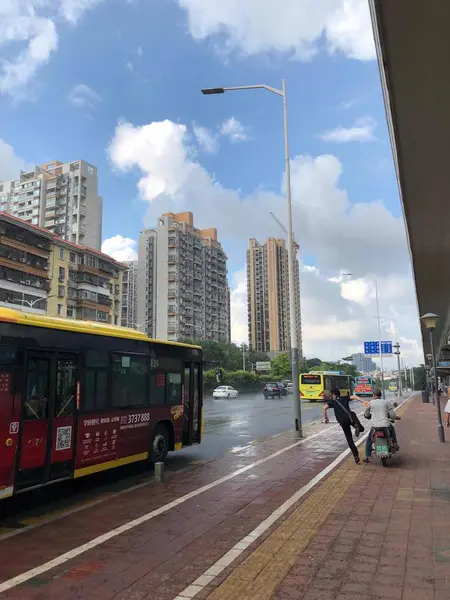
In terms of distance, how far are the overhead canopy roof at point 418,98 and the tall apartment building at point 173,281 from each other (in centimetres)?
9874

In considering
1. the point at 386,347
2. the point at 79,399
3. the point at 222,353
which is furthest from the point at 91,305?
the point at 79,399

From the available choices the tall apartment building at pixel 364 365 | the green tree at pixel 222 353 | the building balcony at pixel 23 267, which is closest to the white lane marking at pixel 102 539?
the building balcony at pixel 23 267

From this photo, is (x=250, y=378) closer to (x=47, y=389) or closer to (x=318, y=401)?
(x=318, y=401)

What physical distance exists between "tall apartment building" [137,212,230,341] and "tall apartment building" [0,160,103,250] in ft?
53.0

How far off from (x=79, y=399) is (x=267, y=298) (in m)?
111

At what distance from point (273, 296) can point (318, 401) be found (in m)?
76.4

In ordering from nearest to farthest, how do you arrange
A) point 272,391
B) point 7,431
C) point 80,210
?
point 7,431
point 272,391
point 80,210

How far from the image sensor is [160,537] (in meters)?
5.57

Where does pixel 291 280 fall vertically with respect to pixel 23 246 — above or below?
below

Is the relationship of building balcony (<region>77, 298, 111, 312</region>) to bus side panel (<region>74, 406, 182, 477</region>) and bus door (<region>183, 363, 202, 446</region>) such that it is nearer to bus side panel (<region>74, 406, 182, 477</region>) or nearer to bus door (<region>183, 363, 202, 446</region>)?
bus door (<region>183, 363, 202, 446</region>)

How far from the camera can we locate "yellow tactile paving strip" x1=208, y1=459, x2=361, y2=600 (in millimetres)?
4059

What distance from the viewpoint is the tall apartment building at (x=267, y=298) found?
110 metres

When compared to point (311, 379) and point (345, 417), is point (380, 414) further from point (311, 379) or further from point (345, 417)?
point (311, 379)

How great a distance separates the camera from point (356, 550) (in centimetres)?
504
